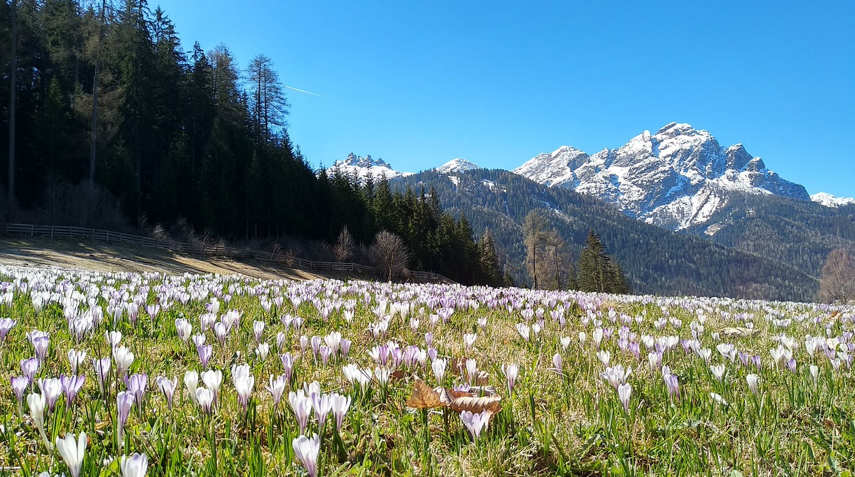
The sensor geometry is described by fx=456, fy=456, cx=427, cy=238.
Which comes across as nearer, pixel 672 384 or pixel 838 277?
pixel 672 384

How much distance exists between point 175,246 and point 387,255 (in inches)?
744

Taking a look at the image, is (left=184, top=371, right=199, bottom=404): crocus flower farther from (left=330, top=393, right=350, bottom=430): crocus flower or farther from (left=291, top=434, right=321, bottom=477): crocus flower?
(left=291, top=434, right=321, bottom=477): crocus flower

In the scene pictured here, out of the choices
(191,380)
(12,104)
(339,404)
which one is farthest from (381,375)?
(12,104)

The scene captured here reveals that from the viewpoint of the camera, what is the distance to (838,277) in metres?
57.0

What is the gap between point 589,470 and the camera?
1633 millimetres

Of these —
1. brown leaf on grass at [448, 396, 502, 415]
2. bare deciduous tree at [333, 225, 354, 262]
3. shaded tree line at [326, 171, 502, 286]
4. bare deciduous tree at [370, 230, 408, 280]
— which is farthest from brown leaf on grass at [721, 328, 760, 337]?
A: shaded tree line at [326, 171, 502, 286]

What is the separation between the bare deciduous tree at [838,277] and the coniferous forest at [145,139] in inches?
1987

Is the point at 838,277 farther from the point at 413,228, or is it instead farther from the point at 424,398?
the point at 424,398

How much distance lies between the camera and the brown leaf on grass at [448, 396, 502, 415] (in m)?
1.80

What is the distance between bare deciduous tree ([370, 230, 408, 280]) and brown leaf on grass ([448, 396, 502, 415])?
4371cm

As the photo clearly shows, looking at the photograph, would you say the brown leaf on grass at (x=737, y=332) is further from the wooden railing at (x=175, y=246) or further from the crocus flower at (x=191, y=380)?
the wooden railing at (x=175, y=246)

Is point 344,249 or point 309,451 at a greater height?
point 344,249

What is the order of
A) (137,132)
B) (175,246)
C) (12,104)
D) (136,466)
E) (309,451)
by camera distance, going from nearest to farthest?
(136,466) → (309,451) → (12,104) → (175,246) → (137,132)

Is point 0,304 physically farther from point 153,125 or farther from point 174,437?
point 153,125
